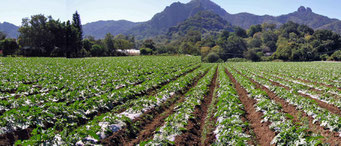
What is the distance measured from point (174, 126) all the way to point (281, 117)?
396 centimetres

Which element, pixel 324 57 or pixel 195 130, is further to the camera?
pixel 324 57

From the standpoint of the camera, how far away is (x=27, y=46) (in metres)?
61.1

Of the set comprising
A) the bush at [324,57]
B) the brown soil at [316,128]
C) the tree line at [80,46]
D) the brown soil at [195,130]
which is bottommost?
the brown soil at [195,130]

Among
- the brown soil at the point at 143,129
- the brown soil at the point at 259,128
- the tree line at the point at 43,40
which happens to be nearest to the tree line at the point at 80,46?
the tree line at the point at 43,40

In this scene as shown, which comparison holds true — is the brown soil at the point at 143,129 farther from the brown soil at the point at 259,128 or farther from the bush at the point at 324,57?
the bush at the point at 324,57

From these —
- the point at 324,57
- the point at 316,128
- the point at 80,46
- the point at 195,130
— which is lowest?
the point at 195,130

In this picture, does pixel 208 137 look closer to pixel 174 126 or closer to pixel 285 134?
pixel 174 126

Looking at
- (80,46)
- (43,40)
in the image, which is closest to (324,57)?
(80,46)

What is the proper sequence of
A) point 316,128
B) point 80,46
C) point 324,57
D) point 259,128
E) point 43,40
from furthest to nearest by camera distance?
point 324,57
point 80,46
point 43,40
point 259,128
point 316,128

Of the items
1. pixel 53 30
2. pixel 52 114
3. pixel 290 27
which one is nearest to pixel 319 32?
pixel 290 27

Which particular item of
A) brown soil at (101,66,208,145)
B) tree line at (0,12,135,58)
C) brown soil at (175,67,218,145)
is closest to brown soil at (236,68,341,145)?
brown soil at (175,67,218,145)

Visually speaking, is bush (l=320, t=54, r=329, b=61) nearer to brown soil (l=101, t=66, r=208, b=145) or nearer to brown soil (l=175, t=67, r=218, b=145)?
brown soil (l=175, t=67, r=218, b=145)

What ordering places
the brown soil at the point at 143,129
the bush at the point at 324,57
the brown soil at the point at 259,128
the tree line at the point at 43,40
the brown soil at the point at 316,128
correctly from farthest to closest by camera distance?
the bush at the point at 324,57
the tree line at the point at 43,40
the brown soil at the point at 259,128
the brown soil at the point at 143,129
the brown soil at the point at 316,128

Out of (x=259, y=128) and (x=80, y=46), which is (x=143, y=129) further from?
(x=80, y=46)
